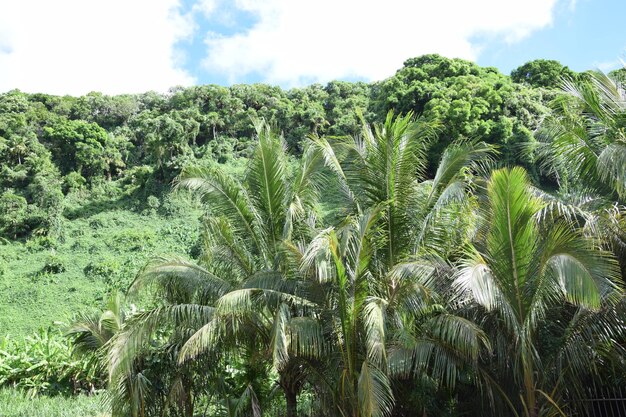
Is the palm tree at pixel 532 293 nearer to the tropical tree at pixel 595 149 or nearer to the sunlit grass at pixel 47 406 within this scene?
the tropical tree at pixel 595 149

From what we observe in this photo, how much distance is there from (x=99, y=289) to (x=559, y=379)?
26.6 m

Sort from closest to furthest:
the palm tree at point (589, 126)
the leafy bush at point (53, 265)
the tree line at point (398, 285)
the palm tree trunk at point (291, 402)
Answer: the tree line at point (398, 285) → the palm tree at point (589, 126) → the palm tree trunk at point (291, 402) → the leafy bush at point (53, 265)

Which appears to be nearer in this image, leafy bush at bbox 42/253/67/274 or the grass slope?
the grass slope

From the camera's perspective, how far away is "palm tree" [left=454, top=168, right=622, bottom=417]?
22.4ft

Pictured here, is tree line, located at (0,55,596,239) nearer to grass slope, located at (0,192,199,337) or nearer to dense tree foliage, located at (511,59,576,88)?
dense tree foliage, located at (511,59,576,88)

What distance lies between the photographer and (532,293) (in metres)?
7.23

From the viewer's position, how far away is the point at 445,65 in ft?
111

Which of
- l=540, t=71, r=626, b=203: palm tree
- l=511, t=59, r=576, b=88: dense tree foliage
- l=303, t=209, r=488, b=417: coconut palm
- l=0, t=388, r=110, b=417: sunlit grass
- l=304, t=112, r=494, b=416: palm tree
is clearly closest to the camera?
l=303, t=209, r=488, b=417: coconut palm

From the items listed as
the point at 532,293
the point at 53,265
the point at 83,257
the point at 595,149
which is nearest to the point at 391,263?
the point at 532,293

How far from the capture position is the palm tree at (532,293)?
6816 millimetres

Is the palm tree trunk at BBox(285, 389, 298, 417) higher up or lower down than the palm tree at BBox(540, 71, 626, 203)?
lower down

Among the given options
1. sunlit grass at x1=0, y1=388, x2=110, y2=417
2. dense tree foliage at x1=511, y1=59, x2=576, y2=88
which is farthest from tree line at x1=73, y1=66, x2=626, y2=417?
dense tree foliage at x1=511, y1=59, x2=576, y2=88

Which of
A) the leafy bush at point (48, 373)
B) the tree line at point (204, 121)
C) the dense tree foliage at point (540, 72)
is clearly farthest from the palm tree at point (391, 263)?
the dense tree foliage at point (540, 72)

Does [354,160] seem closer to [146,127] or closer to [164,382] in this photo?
[164,382]
